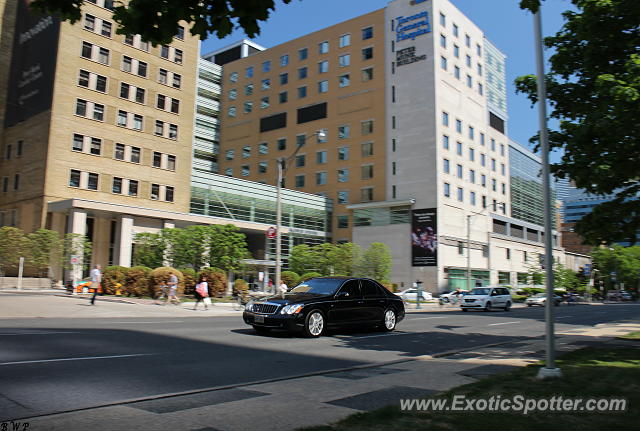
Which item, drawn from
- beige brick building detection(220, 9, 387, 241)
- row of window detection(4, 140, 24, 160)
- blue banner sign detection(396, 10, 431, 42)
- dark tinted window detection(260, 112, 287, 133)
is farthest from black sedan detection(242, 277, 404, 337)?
dark tinted window detection(260, 112, 287, 133)

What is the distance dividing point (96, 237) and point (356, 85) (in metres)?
38.7

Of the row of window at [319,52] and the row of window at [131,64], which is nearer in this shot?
the row of window at [131,64]

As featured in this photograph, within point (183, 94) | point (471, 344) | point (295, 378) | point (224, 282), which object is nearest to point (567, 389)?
point (295, 378)

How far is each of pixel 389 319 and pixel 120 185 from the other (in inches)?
1471

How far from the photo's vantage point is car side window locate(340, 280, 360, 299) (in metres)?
14.3

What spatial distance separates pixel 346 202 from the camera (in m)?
67.8

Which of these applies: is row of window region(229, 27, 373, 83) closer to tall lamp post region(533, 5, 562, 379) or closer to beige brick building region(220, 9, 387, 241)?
beige brick building region(220, 9, 387, 241)

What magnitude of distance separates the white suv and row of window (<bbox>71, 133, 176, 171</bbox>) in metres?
31.6

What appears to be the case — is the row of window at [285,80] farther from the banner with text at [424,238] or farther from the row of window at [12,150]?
the row of window at [12,150]

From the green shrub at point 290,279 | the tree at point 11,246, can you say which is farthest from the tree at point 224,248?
the tree at point 11,246

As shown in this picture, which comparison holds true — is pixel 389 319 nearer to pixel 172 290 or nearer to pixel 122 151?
pixel 172 290

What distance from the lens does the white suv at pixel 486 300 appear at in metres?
34.0

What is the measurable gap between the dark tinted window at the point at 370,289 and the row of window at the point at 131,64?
133 ft

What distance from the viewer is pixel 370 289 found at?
49.7 feet
